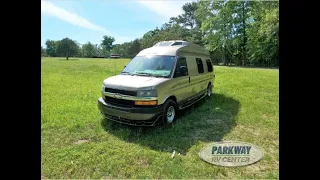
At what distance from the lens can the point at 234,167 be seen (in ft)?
10.7

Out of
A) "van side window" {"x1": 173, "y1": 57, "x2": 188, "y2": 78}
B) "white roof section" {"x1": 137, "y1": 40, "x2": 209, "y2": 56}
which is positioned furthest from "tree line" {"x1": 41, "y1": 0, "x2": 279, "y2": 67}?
"van side window" {"x1": 173, "y1": 57, "x2": 188, "y2": 78}

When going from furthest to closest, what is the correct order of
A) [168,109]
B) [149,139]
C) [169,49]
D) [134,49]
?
[134,49]
[169,49]
[168,109]
[149,139]

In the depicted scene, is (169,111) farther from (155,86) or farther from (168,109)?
(155,86)

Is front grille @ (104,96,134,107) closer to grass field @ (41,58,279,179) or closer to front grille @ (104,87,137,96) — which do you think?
front grille @ (104,87,137,96)

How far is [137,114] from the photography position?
4262 millimetres

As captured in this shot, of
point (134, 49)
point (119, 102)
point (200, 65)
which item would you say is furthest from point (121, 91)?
point (200, 65)

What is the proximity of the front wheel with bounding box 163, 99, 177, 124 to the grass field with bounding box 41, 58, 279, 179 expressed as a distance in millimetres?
190

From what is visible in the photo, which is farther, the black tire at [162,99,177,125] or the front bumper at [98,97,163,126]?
the black tire at [162,99,177,125]

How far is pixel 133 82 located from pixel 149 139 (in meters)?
1.31

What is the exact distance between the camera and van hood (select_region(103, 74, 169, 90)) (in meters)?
4.36

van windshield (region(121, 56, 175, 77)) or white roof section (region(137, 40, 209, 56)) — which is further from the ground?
white roof section (region(137, 40, 209, 56))
